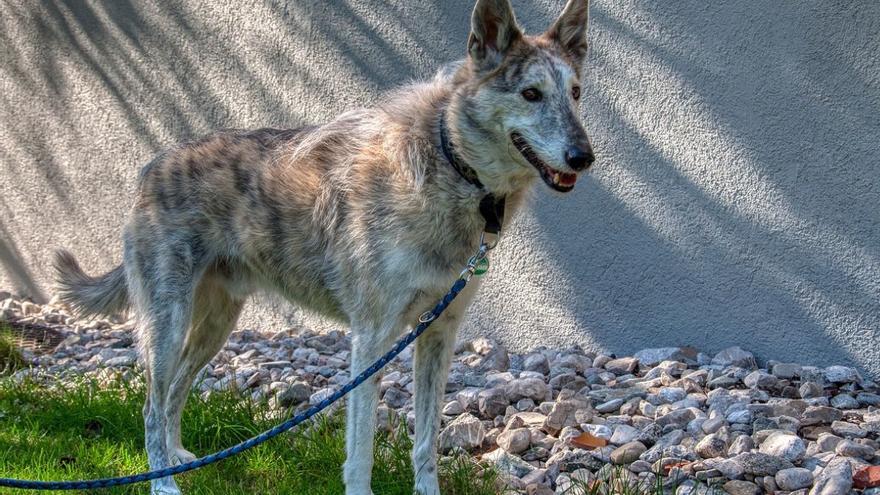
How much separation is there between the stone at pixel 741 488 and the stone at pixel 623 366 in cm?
160

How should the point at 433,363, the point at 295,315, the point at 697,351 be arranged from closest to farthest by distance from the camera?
the point at 433,363 → the point at 697,351 → the point at 295,315

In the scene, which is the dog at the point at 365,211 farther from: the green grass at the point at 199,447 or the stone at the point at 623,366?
the stone at the point at 623,366

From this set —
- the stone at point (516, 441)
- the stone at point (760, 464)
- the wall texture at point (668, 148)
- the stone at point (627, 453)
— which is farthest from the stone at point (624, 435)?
the wall texture at point (668, 148)

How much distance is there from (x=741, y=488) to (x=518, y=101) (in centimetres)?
168

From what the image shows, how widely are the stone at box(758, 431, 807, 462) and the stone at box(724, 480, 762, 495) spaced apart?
11.1 inches

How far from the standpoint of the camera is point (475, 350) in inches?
236

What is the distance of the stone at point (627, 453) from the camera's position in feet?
13.5

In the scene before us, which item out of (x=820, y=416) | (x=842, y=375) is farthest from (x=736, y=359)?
(x=820, y=416)

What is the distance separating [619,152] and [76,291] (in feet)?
9.72

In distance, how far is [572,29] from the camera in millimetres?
3900

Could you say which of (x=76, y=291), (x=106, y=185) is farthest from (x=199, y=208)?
(x=106, y=185)

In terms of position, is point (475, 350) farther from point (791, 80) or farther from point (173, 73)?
point (173, 73)

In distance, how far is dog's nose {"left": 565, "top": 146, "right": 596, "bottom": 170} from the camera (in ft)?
11.1

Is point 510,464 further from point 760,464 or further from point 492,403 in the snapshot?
point 760,464
